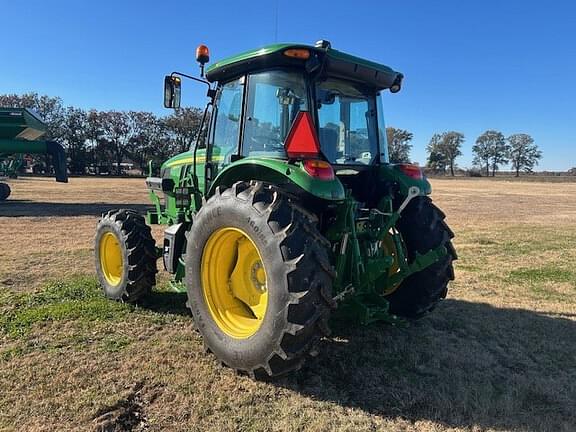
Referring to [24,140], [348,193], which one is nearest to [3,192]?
[24,140]

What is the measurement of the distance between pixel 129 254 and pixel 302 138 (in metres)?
2.65

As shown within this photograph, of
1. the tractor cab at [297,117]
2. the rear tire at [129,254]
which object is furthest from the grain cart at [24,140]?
the tractor cab at [297,117]

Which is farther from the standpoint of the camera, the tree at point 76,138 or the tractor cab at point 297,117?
the tree at point 76,138

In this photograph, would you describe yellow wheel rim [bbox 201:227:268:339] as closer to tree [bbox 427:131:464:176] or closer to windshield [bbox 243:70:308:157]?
windshield [bbox 243:70:308:157]

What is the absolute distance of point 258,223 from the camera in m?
3.25

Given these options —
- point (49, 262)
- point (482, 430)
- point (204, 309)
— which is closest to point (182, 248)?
point (204, 309)

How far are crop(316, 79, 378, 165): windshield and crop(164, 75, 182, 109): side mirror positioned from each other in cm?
185

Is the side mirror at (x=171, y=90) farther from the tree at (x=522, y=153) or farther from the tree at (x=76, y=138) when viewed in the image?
the tree at (x=522, y=153)

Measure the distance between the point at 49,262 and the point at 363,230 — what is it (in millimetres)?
5731

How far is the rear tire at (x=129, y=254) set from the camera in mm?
5031

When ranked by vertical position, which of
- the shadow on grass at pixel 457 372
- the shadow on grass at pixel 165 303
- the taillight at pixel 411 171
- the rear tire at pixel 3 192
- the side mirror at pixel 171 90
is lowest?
→ the shadow on grass at pixel 165 303

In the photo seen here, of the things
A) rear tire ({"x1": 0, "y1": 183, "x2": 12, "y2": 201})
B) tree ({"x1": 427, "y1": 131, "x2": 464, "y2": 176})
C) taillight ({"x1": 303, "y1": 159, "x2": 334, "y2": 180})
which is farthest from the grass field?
tree ({"x1": 427, "y1": 131, "x2": 464, "y2": 176})

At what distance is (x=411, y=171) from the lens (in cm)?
464

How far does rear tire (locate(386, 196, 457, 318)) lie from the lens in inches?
178
